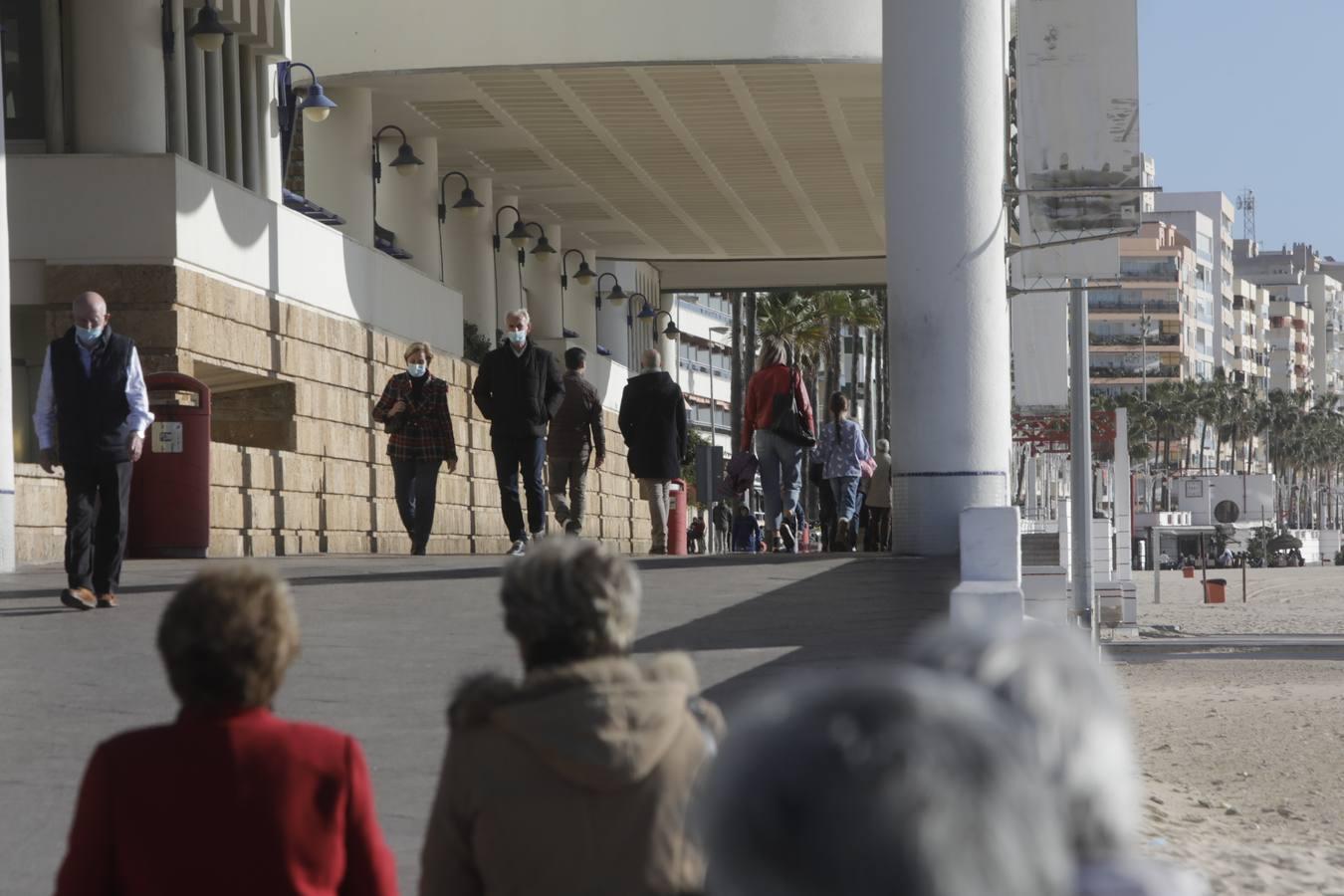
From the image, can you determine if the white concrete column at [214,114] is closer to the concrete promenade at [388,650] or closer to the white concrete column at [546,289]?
the concrete promenade at [388,650]

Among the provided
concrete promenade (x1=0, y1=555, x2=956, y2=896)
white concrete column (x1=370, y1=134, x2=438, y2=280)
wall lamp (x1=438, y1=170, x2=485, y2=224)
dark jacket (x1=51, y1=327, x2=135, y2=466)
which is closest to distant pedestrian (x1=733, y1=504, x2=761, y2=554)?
wall lamp (x1=438, y1=170, x2=485, y2=224)

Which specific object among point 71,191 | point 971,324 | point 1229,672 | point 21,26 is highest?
point 21,26

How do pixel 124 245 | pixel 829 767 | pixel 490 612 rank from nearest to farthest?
pixel 829 767, pixel 490 612, pixel 124 245

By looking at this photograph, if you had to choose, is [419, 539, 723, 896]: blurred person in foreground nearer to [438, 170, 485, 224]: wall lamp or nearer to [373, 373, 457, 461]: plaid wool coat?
[373, 373, 457, 461]: plaid wool coat

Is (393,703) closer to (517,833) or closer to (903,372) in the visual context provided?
(517,833)

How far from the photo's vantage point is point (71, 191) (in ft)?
61.6

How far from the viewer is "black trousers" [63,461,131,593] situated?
37.1 ft

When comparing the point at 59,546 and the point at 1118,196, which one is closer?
the point at 59,546

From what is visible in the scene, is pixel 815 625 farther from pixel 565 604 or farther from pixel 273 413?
pixel 273 413

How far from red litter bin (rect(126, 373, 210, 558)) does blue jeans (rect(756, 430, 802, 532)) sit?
15.7 feet

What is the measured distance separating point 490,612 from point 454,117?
704 inches

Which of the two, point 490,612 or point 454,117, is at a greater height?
point 454,117

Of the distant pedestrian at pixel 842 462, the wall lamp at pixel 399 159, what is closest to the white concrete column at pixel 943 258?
the distant pedestrian at pixel 842 462

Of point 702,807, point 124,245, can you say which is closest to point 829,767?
point 702,807
